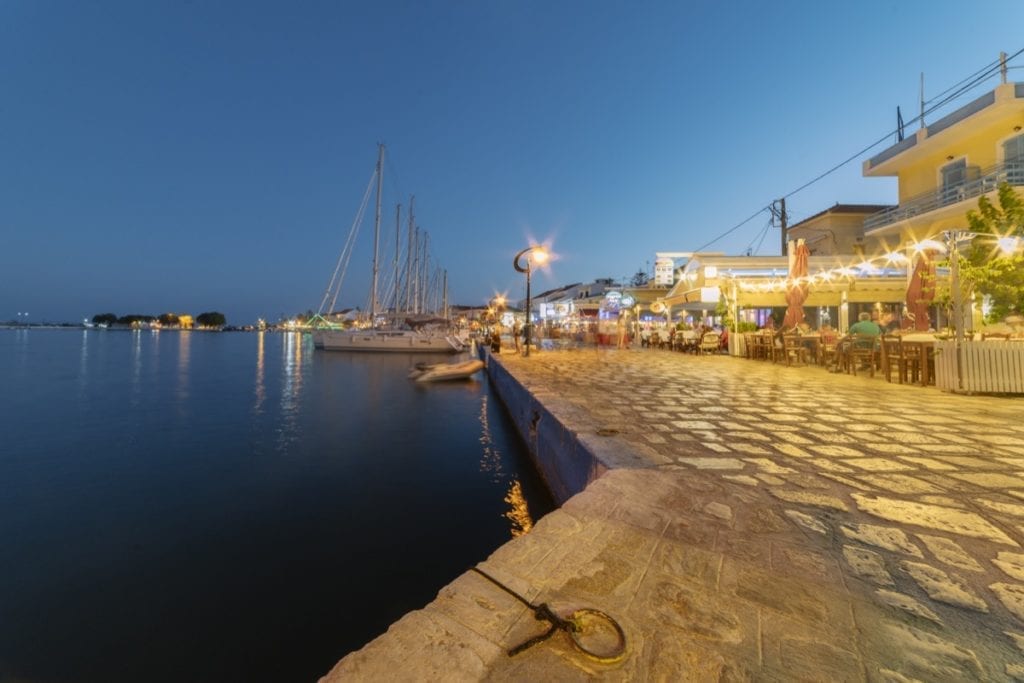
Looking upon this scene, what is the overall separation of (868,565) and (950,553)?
480 mm

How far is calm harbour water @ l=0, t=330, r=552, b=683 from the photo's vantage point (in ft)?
10.6

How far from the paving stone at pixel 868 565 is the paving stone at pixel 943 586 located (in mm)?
96

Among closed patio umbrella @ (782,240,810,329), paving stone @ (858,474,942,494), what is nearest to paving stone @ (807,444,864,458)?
paving stone @ (858,474,942,494)

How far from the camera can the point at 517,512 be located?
18.2 feet

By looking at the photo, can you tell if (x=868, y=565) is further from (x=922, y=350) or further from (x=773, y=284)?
(x=773, y=284)

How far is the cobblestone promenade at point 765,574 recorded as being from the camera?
57.4 inches

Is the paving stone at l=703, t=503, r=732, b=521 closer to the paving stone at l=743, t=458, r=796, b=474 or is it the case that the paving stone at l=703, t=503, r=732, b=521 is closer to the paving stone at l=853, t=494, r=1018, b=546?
the paving stone at l=853, t=494, r=1018, b=546

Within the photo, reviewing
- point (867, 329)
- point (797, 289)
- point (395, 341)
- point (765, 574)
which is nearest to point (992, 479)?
point (765, 574)

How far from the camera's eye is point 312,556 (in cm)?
442

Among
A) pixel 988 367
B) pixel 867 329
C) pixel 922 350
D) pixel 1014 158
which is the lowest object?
pixel 988 367

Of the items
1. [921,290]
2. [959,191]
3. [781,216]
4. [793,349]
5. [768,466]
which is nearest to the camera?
[768,466]

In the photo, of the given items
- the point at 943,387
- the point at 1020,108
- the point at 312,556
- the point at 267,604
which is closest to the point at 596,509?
the point at 267,604

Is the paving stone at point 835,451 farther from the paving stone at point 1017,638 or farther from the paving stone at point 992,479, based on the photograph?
the paving stone at point 1017,638

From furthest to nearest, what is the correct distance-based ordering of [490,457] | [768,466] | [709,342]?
[709,342], [490,457], [768,466]
